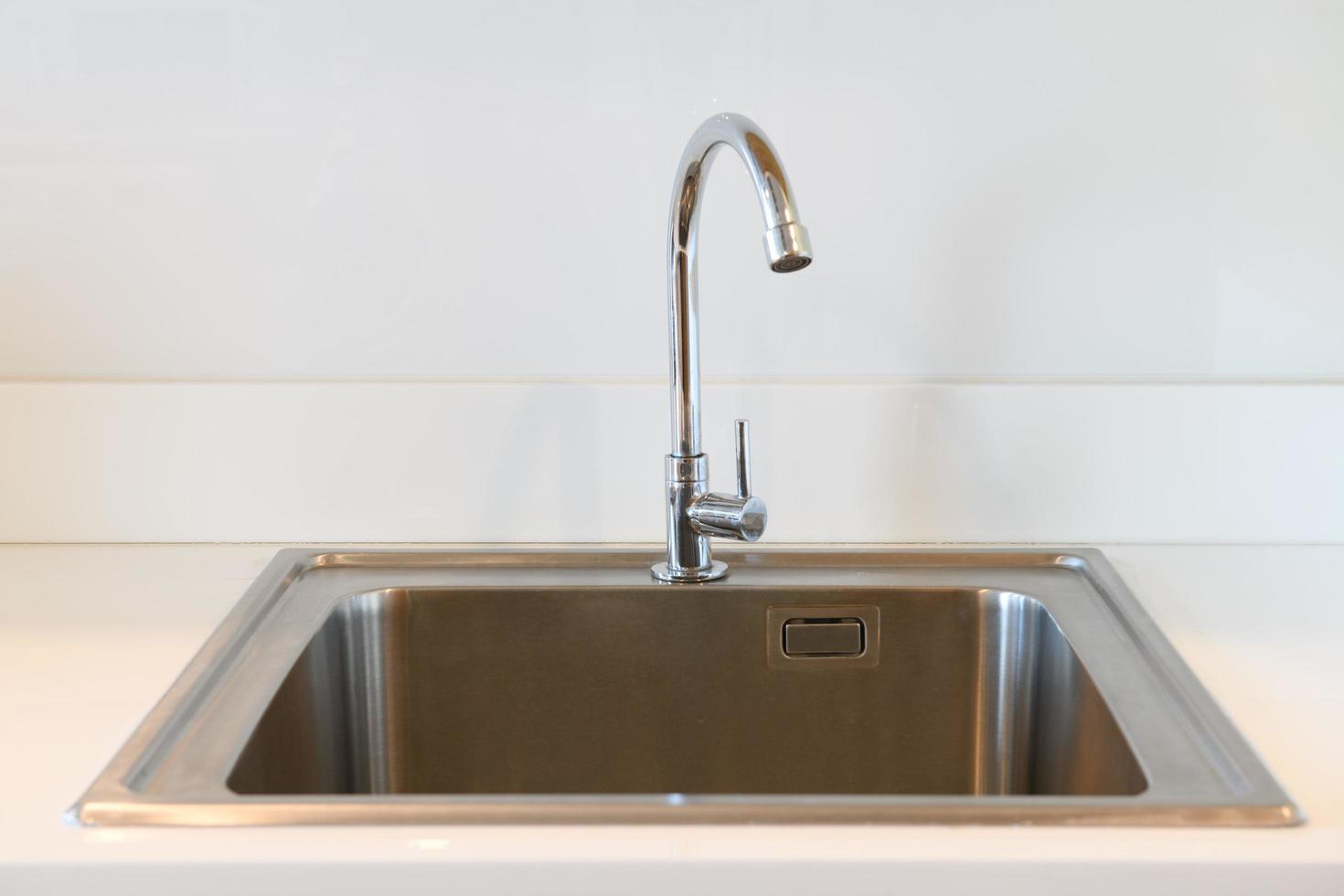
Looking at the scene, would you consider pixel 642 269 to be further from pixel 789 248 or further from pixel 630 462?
pixel 789 248

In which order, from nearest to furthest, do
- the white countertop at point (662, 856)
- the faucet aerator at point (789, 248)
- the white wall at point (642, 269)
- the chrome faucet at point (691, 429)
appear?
the white countertop at point (662, 856), the faucet aerator at point (789, 248), the chrome faucet at point (691, 429), the white wall at point (642, 269)

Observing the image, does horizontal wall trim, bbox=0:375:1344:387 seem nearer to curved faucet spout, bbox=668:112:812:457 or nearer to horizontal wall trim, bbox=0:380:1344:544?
horizontal wall trim, bbox=0:380:1344:544

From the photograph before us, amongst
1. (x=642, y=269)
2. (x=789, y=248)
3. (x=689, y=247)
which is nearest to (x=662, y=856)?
(x=789, y=248)

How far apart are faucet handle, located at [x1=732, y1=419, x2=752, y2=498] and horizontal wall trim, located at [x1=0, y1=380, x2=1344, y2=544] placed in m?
0.14

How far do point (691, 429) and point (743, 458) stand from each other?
5cm

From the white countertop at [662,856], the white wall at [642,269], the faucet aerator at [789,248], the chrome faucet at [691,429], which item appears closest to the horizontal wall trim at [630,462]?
the white wall at [642,269]

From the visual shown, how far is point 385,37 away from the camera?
115 cm

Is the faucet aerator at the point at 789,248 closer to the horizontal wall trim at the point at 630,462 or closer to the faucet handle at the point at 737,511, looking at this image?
the faucet handle at the point at 737,511

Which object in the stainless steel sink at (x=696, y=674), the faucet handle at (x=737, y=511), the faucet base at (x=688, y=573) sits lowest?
the stainless steel sink at (x=696, y=674)

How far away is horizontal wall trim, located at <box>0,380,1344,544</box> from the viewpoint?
3.84 feet

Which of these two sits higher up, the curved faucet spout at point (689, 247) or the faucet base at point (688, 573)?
the curved faucet spout at point (689, 247)

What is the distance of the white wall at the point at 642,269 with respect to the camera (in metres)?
1.14

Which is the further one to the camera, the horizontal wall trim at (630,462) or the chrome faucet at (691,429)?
the horizontal wall trim at (630,462)

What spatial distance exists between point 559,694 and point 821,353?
1.25 feet
